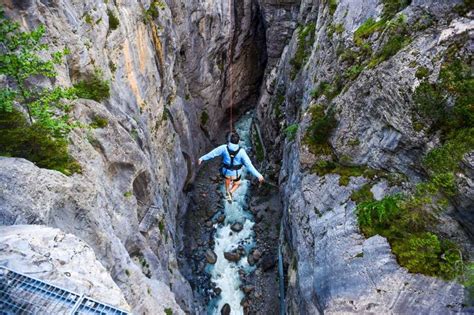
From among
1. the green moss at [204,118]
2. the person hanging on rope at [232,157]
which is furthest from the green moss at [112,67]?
the green moss at [204,118]

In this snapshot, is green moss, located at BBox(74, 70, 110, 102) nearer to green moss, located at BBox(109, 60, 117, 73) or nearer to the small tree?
green moss, located at BBox(109, 60, 117, 73)

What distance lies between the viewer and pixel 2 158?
23.7 ft

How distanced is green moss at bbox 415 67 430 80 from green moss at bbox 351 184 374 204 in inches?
141

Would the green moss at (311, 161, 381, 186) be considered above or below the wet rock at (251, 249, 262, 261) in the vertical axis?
above

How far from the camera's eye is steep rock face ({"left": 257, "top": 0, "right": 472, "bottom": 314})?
9.04m

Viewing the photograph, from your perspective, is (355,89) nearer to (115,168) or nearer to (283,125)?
(115,168)

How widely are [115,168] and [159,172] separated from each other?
5.32 metres

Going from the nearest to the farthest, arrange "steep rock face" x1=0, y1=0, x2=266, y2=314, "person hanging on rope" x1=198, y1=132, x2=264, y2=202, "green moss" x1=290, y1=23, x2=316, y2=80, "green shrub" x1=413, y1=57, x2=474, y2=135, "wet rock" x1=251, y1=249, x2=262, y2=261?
"steep rock face" x1=0, y1=0, x2=266, y2=314 → "green shrub" x1=413, y1=57, x2=474, y2=135 → "person hanging on rope" x1=198, y1=132, x2=264, y2=202 → "wet rock" x1=251, y1=249, x2=262, y2=261 → "green moss" x1=290, y1=23, x2=316, y2=80

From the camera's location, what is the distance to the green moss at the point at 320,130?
13289 mm

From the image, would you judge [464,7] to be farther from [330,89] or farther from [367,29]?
[330,89]

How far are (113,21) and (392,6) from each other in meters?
11.3

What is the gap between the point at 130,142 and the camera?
12922 mm

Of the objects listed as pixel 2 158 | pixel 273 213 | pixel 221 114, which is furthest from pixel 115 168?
pixel 221 114

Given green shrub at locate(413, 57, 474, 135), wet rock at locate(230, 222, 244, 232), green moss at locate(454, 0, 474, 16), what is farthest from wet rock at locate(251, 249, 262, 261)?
green moss at locate(454, 0, 474, 16)
